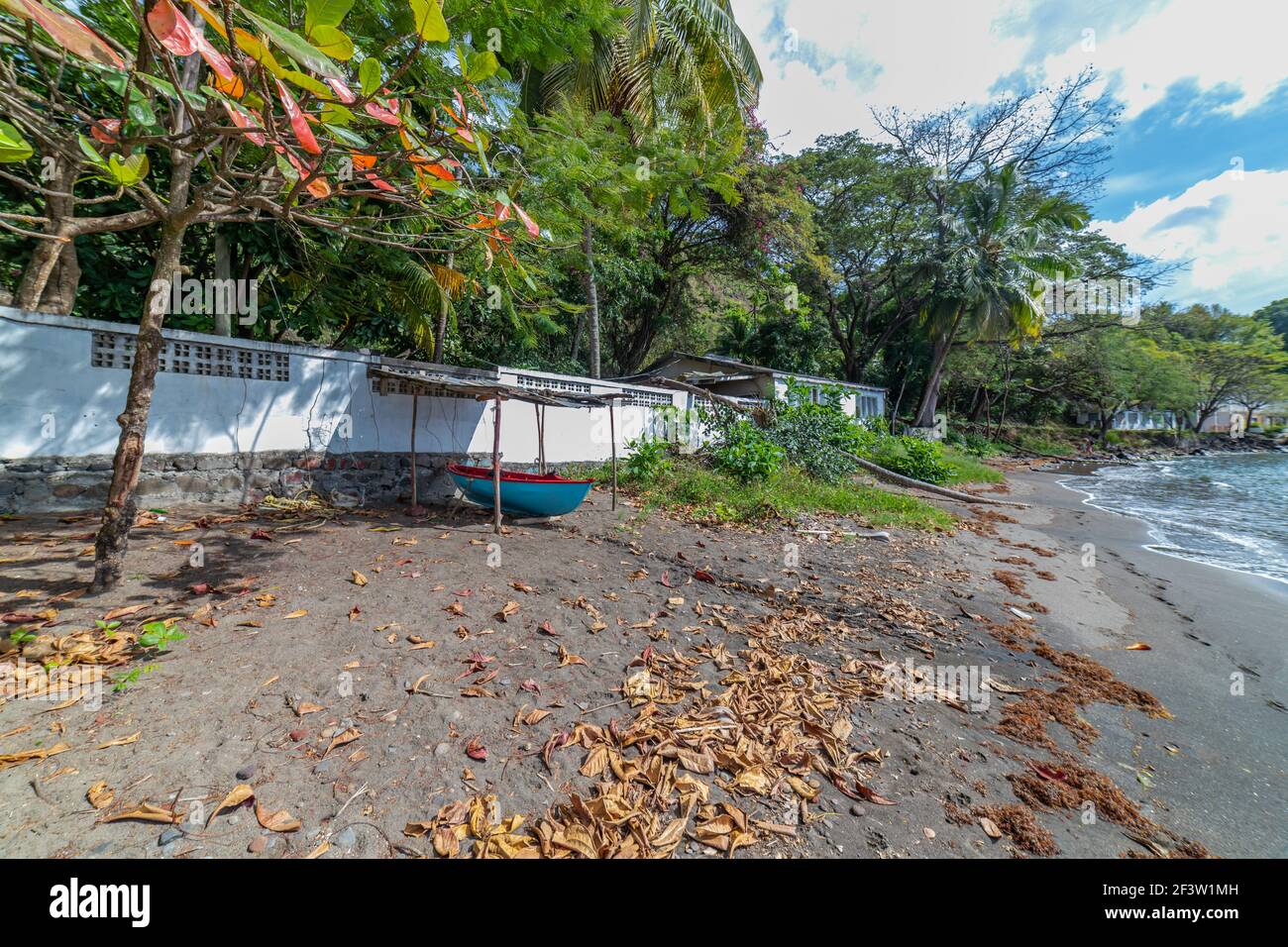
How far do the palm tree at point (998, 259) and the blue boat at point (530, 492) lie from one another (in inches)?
798

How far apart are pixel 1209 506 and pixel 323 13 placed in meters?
21.7

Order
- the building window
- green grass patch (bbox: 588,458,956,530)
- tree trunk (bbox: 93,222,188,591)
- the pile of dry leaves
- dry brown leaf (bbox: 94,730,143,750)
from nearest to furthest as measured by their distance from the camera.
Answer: the pile of dry leaves, dry brown leaf (bbox: 94,730,143,750), tree trunk (bbox: 93,222,188,591), the building window, green grass patch (bbox: 588,458,956,530)

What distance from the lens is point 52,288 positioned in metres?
5.15

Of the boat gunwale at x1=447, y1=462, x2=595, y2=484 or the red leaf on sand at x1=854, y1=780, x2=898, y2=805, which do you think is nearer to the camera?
the red leaf on sand at x1=854, y1=780, x2=898, y2=805

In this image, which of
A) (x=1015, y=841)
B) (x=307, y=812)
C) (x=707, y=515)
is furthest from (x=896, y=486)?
(x=307, y=812)

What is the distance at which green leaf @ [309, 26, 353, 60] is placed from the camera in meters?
1.63

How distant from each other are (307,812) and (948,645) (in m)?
4.64

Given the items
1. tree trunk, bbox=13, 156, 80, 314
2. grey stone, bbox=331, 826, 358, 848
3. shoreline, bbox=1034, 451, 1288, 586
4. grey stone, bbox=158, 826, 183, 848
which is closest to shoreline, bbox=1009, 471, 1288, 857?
shoreline, bbox=1034, 451, 1288, 586

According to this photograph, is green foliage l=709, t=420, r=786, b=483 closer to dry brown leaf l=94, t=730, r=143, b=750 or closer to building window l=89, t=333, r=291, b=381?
building window l=89, t=333, r=291, b=381

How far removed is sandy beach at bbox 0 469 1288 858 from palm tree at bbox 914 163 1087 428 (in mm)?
17520

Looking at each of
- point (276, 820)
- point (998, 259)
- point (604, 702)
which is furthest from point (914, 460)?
point (276, 820)

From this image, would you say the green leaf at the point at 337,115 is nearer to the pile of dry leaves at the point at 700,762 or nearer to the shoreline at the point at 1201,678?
the pile of dry leaves at the point at 700,762

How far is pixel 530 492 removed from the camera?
6449mm

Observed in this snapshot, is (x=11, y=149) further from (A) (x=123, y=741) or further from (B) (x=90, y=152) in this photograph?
(A) (x=123, y=741)
